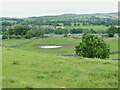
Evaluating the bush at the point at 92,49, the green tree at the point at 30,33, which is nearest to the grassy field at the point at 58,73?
the bush at the point at 92,49

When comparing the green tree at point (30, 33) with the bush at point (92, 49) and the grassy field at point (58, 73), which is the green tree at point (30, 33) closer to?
the bush at point (92, 49)

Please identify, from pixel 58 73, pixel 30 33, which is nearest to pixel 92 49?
pixel 58 73

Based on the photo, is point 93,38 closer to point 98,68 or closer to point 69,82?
point 98,68

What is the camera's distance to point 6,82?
1734 cm

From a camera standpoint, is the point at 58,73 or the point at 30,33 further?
the point at 30,33

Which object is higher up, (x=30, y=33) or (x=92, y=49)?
(x=92, y=49)

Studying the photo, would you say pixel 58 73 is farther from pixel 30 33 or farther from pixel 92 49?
pixel 30 33

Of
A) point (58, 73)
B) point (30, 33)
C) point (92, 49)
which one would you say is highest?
point (58, 73)

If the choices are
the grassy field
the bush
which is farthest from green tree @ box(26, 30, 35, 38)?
the grassy field

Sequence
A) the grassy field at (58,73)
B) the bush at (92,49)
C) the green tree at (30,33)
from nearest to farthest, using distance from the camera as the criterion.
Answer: the grassy field at (58,73) < the bush at (92,49) < the green tree at (30,33)

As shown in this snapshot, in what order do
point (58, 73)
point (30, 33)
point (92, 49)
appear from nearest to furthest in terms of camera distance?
point (58, 73), point (92, 49), point (30, 33)

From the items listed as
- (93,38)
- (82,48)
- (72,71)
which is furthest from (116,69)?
(93,38)

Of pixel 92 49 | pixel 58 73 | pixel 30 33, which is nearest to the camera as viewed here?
pixel 58 73

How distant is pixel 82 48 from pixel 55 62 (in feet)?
89.0
